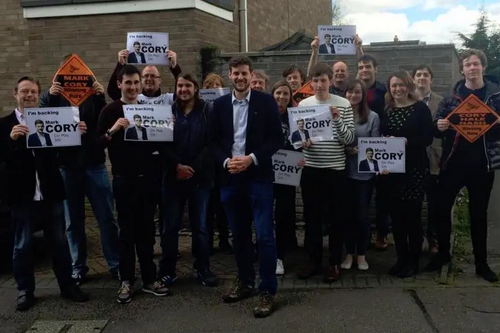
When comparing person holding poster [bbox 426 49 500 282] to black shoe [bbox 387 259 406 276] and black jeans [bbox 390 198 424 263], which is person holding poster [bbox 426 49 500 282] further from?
black shoe [bbox 387 259 406 276]

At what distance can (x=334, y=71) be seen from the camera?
5.79 m

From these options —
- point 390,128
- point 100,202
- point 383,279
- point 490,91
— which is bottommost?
point 383,279

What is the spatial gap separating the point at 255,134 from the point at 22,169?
1968 mm

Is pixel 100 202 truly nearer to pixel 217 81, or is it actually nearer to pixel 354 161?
pixel 217 81

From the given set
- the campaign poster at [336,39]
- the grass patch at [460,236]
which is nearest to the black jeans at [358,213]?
the grass patch at [460,236]

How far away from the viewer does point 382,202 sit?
231 inches

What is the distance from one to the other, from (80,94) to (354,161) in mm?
2665

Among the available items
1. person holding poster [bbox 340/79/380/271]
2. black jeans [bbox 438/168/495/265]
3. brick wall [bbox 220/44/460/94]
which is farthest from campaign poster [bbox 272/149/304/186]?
brick wall [bbox 220/44/460/94]

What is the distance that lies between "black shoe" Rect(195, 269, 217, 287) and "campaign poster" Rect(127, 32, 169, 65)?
228 cm

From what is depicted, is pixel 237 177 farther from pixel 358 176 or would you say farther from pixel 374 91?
pixel 374 91

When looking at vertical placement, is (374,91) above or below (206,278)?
above

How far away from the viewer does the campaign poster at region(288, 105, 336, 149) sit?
15.9ft

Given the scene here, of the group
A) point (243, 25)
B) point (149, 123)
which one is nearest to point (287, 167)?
point (149, 123)

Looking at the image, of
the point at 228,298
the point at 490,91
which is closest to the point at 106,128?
the point at 228,298
